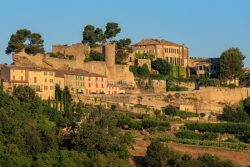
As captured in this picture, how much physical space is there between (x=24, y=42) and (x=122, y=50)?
944 cm

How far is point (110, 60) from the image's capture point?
72188mm

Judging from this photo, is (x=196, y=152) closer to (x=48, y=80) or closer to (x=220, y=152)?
(x=220, y=152)

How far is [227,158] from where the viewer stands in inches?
2143

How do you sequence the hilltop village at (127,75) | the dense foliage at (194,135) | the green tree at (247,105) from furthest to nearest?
the green tree at (247,105) < the hilltop village at (127,75) < the dense foliage at (194,135)

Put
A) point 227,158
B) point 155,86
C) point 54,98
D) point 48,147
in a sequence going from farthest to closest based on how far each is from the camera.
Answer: point 155,86
point 54,98
point 227,158
point 48,147

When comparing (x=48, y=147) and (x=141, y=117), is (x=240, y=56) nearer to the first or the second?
(x=141, y=117)

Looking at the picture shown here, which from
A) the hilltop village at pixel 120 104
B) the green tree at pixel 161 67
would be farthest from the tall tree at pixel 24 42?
the green tree at pixel 161 67

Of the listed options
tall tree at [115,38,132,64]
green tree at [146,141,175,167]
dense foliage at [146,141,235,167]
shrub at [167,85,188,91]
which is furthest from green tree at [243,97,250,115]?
green tree at [146,141,175,167]

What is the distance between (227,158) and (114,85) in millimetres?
18532

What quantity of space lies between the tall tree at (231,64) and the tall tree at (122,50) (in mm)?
8341

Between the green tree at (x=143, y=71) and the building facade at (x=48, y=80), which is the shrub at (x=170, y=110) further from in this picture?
the green tree at (x=143, y=71)

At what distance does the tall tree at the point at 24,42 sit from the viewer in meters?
68.6

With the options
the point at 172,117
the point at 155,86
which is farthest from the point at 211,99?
the point at 172,117

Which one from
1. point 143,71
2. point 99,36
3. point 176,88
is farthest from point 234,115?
point 99,36
